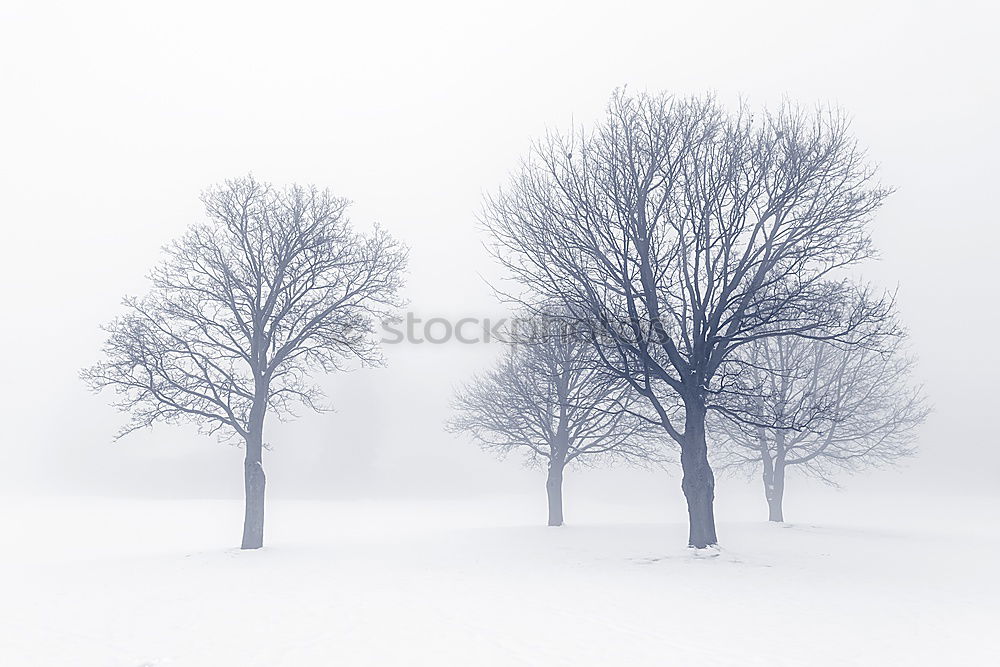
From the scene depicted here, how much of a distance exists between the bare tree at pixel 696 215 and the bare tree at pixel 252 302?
729cm

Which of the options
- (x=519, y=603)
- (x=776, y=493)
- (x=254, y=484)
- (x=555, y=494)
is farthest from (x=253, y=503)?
(x=776, y=493)

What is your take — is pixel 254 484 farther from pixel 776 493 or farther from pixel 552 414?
pixel 776 493

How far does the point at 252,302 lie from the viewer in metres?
24.2

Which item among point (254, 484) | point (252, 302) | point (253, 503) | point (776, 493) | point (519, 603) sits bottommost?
point (519, 603)

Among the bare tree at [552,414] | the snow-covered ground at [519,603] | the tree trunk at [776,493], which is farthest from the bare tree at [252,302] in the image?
the tree trunk at [776,493]

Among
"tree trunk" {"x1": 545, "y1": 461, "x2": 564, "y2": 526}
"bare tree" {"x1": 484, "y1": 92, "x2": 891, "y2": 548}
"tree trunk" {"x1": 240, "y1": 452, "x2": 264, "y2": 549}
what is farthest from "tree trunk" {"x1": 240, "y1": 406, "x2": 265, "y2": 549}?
"tree trunk" {"x1": 545, "y1": 461, "x2": 564, "y2": 526}

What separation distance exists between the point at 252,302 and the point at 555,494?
16790 millimetres

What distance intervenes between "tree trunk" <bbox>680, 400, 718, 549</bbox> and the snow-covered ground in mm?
816

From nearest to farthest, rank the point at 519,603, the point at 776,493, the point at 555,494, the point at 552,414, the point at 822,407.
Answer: the point at 519,603
the point at 555,494
the point at 552,414
the point at 822,407
the point at 776,493

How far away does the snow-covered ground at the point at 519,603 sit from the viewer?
33.2 ft

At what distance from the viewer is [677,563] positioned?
727 inches

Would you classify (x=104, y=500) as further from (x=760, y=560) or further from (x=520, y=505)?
(x=760, y=560)

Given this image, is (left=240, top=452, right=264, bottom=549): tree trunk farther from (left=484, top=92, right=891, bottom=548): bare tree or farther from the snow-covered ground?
A: (left=484, top=92, right=891, bottom=548): bare tree

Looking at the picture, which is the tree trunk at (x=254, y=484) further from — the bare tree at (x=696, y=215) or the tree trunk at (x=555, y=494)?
the tree trunk at (x=555, y=494)
